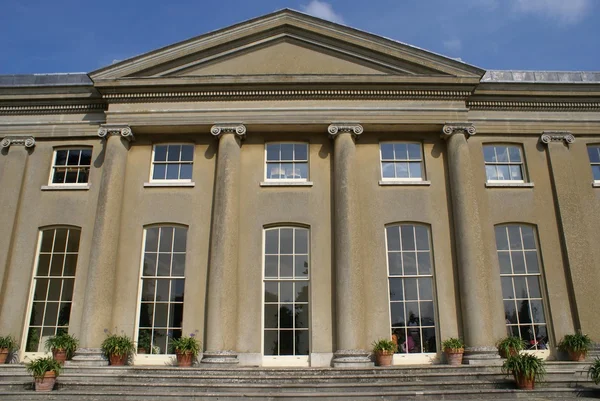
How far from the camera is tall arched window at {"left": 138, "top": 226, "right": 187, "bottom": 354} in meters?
12.7

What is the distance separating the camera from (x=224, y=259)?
1263 centimetres

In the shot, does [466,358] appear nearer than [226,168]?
Yes

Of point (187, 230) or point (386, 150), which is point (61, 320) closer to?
point (187, 230)

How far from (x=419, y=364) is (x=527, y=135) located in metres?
7.56

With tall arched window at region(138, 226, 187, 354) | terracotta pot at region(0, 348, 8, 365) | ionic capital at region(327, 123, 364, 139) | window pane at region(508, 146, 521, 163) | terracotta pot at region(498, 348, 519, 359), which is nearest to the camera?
terracotta pot at region(498, 348, 519, 359)

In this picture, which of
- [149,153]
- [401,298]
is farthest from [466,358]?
[149,153]

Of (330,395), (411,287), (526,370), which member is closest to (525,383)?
(526,370)

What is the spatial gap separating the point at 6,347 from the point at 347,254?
912cm

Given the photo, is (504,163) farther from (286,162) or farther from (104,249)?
(104,249)

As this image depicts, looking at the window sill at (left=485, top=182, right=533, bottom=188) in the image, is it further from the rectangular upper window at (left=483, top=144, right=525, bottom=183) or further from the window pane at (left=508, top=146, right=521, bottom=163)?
the window pane at (left=508, top=146, right=521, bottom=163)

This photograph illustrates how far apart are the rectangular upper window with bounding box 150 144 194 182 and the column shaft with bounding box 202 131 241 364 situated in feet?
3.59

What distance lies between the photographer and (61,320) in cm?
1308

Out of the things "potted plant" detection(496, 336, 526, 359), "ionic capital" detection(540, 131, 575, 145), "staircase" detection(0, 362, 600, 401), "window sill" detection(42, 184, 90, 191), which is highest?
"ionic capital" detection(540, 131, 575, 145)

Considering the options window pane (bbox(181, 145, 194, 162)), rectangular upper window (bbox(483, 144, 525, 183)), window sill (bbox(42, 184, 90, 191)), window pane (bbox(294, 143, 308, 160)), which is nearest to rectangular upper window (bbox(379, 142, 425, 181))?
rectangular upper window (bbox(483, 144, 525, 183))
